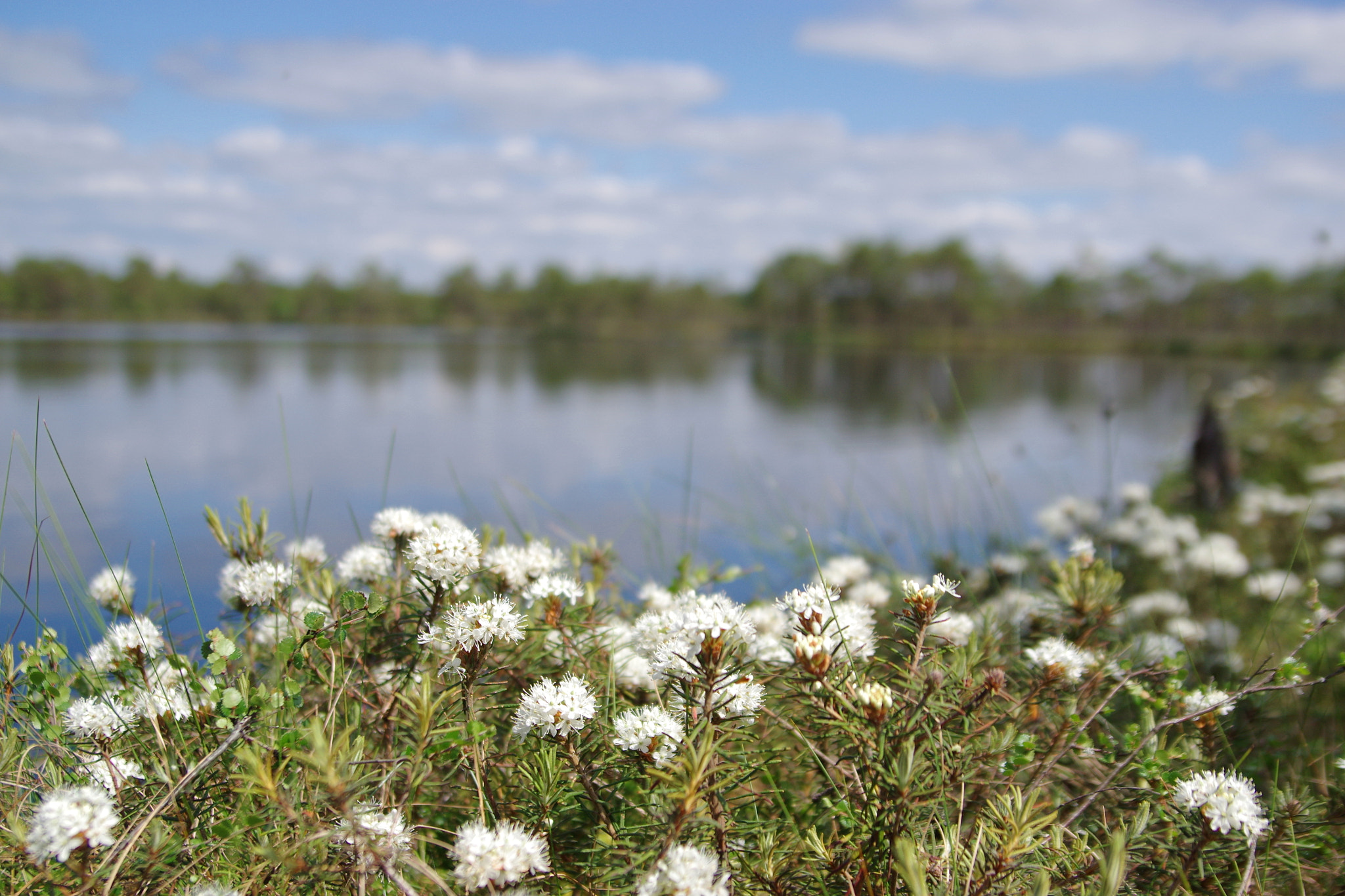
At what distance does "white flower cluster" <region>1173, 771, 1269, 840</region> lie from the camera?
1.32 meters

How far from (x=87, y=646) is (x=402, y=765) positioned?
39.1 inches

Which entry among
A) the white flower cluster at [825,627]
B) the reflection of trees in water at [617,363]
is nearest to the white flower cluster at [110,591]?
the white flower cluster at [825,627]

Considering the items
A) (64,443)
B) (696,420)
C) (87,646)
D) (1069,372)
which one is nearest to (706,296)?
(1069,372)

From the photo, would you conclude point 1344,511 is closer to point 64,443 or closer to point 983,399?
point 64,443

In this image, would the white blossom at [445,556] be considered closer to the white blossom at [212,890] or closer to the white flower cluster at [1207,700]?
the white blossom at [212,890]

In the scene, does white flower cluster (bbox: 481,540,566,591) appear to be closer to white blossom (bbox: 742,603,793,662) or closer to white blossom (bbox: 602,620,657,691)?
white blossom (bbox: 602,620,657,691)

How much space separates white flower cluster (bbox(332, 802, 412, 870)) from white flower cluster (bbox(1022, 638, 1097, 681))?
127cm

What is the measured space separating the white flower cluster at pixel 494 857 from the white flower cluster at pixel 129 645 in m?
0.92

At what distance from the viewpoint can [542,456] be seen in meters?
9.38

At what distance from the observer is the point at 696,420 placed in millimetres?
13383

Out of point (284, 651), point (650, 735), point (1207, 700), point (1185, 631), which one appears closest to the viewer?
point (650, 735)

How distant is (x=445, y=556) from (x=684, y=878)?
0.72 metres

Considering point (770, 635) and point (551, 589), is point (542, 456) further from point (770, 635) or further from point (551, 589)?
point (551, 589)

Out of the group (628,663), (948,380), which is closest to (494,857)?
(628,663)
